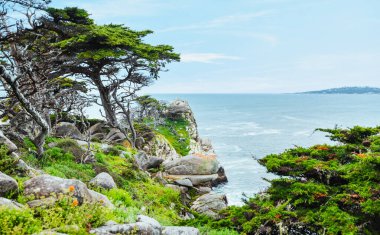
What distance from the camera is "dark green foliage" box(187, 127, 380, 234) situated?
925 centimetres

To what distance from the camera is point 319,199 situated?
1003 cm

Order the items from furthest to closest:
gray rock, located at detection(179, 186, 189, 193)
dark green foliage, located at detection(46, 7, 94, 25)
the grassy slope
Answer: gray rock, located at detection(179, 186, 189, 193)
dark green foliage, located at detection(46, 7, 94, 25)
the grassy slope

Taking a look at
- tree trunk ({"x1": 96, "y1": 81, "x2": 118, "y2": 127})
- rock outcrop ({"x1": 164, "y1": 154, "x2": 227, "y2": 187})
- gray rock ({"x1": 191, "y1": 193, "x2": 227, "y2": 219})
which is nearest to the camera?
gray rock ({"x1": 191, "y1": 193, "x2": 227, "y2": 219})

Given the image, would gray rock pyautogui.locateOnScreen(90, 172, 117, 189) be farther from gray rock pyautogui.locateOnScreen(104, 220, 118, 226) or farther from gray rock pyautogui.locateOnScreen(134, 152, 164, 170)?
gray rock pyautogui.locateOnScreen(134, 152, 164, 170)

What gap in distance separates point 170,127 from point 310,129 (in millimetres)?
52057

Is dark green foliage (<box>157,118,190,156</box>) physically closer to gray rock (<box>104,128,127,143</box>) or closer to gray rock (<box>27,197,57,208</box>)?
gray rock (<box>104,128,127,143</box>)

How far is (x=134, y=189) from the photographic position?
14.6 meters

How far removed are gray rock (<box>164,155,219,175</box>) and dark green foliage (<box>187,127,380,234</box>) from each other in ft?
52.9

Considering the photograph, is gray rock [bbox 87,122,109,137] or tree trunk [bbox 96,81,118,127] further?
gray rock [bbox 87,122,109,137]

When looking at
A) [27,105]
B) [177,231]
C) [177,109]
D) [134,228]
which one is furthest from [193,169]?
[134,228]

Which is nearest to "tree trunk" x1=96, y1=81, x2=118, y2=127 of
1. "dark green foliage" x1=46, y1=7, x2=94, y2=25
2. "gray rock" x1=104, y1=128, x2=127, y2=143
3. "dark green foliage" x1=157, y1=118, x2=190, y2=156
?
"gray rock" x1=104, y1=128, x2=127, y2=143

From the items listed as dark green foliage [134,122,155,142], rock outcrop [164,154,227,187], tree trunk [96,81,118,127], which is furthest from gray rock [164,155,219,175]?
tree trunk [96,81,118,127]

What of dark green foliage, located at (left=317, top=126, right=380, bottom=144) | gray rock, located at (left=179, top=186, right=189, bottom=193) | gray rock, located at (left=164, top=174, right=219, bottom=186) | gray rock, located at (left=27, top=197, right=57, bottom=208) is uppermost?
dark green foliage, located at (left=317, top=126, right=380, bottom=144)

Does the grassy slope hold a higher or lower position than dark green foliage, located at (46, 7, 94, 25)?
lower
